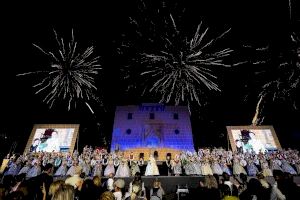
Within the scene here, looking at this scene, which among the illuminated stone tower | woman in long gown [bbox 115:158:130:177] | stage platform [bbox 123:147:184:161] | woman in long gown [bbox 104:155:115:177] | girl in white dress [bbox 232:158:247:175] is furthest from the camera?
the illuminated stone tower

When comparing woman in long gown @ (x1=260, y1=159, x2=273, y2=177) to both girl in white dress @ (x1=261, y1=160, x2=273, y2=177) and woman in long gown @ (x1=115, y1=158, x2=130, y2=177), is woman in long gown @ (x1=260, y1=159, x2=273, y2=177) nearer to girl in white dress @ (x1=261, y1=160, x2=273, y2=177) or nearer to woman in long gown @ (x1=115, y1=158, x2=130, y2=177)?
girl in white dress @ (x1=261, y1=160, x2=273, y2=177)

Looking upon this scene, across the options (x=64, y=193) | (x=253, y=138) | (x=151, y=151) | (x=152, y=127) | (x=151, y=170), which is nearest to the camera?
(x=64, y=193)

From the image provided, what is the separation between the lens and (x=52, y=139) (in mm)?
22812

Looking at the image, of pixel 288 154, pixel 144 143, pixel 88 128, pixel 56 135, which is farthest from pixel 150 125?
pixel 288 154

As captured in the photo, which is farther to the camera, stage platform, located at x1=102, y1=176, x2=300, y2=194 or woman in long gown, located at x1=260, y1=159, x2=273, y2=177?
woman in long gown, located at x1=260, y1=159, x2=273, y2=177

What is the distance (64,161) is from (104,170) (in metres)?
2.72

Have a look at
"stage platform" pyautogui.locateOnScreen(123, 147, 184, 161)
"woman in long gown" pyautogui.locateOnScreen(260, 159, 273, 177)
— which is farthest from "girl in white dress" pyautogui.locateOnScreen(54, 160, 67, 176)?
"woman in long gown" pyautogui.locateOnScreen(260, 159, 273, 177)

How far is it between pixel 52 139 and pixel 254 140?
1900 cm

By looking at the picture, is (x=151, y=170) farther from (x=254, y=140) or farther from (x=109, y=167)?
(x=254, y=140)

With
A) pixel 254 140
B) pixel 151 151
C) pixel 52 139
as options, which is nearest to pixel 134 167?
pixel 52 139

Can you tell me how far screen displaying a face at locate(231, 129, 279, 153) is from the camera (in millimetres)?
22541

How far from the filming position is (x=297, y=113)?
74.3 feet

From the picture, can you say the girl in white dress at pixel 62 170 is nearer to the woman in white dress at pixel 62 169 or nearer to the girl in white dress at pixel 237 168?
the woman in white dress at pixel 62 169

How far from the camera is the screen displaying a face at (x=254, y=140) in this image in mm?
22541
